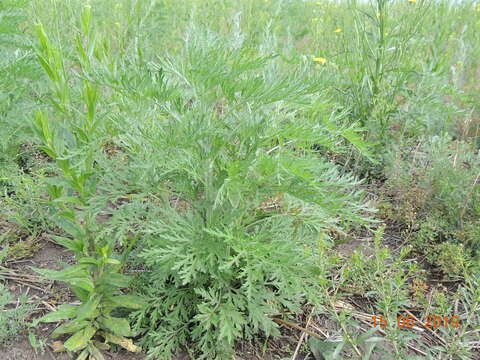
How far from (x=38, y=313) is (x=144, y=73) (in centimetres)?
139

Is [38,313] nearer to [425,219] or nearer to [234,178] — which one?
[234,178]

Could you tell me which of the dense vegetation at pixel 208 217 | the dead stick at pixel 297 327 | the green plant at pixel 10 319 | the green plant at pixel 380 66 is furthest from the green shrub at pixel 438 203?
the green plant at pixel 10 319

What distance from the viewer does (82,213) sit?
1574 mm

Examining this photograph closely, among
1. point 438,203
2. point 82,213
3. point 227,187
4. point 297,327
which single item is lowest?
point 297,327

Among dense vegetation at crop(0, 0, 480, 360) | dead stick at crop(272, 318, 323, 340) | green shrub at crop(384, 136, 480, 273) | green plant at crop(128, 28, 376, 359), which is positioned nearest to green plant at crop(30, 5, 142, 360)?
dense vegetation at crop(0, 0, 480, 360)

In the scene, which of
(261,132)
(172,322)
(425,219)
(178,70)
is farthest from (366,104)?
(172,322)

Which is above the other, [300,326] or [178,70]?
[178,70]

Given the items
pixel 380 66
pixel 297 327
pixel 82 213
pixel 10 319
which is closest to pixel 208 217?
pixel 82 213

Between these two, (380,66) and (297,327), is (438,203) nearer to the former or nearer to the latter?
(380,66)

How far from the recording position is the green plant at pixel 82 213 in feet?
4.55

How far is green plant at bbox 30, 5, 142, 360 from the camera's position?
1.39 m

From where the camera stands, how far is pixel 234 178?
1.41 metres

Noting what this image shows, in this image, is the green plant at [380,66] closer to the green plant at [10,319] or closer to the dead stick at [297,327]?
the dead stick at [297,327]

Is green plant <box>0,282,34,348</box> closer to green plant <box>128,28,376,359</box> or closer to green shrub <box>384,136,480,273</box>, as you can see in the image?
green plant <box>128,28,376,359</box>
